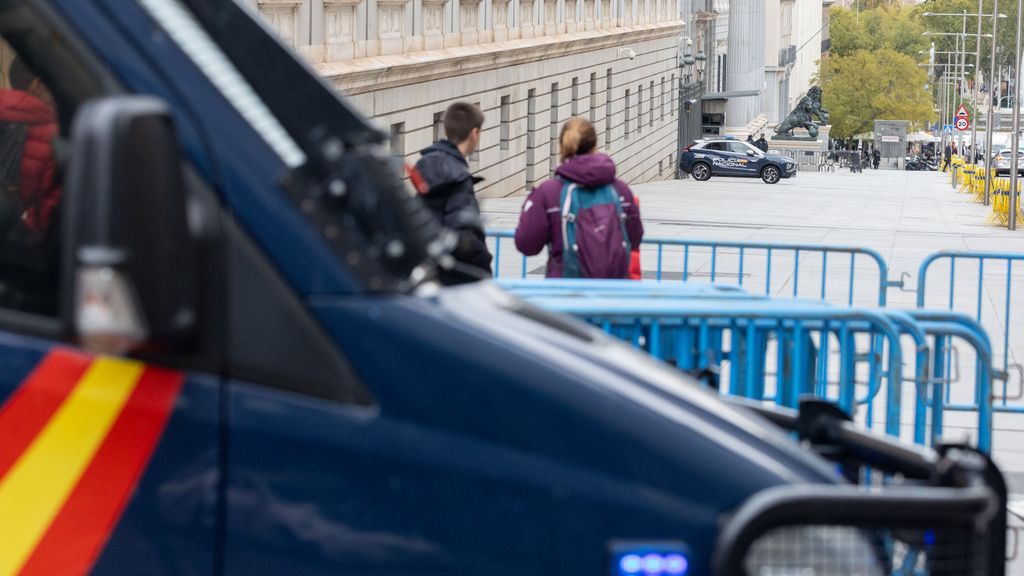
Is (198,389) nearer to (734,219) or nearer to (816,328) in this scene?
(816,328)

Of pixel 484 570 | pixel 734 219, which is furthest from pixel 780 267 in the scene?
pixel 484 570

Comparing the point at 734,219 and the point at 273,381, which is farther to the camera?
the point at 734,219

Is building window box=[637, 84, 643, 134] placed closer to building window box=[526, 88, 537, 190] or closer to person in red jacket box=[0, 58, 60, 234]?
building window box=[526, 88, 537, 190]

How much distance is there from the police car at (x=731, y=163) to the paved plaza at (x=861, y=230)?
446 millimetres

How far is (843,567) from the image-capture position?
2.42 meters

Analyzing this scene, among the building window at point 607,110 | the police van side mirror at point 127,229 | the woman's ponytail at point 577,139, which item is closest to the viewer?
the police van side mirror at point 127,229

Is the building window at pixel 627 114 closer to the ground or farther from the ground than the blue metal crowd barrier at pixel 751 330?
closer to the ground

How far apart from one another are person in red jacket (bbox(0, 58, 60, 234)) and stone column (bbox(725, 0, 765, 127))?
8044 centimetres

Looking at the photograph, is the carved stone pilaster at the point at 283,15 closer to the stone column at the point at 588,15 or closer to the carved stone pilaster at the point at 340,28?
the carved stone pilaster at the point at 340,28

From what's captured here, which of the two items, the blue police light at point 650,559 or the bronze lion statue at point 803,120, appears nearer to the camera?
the blue police light at point 650,559

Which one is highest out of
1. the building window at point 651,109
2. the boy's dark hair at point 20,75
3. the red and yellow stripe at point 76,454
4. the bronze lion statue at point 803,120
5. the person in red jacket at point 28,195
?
the boy's dark hair at point 20,75

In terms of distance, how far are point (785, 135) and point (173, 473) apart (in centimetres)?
8452

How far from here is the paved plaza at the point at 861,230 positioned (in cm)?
1414

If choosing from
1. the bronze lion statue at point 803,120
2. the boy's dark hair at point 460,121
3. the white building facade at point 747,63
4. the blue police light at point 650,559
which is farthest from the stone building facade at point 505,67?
the bronze lion statue at point 803,120
